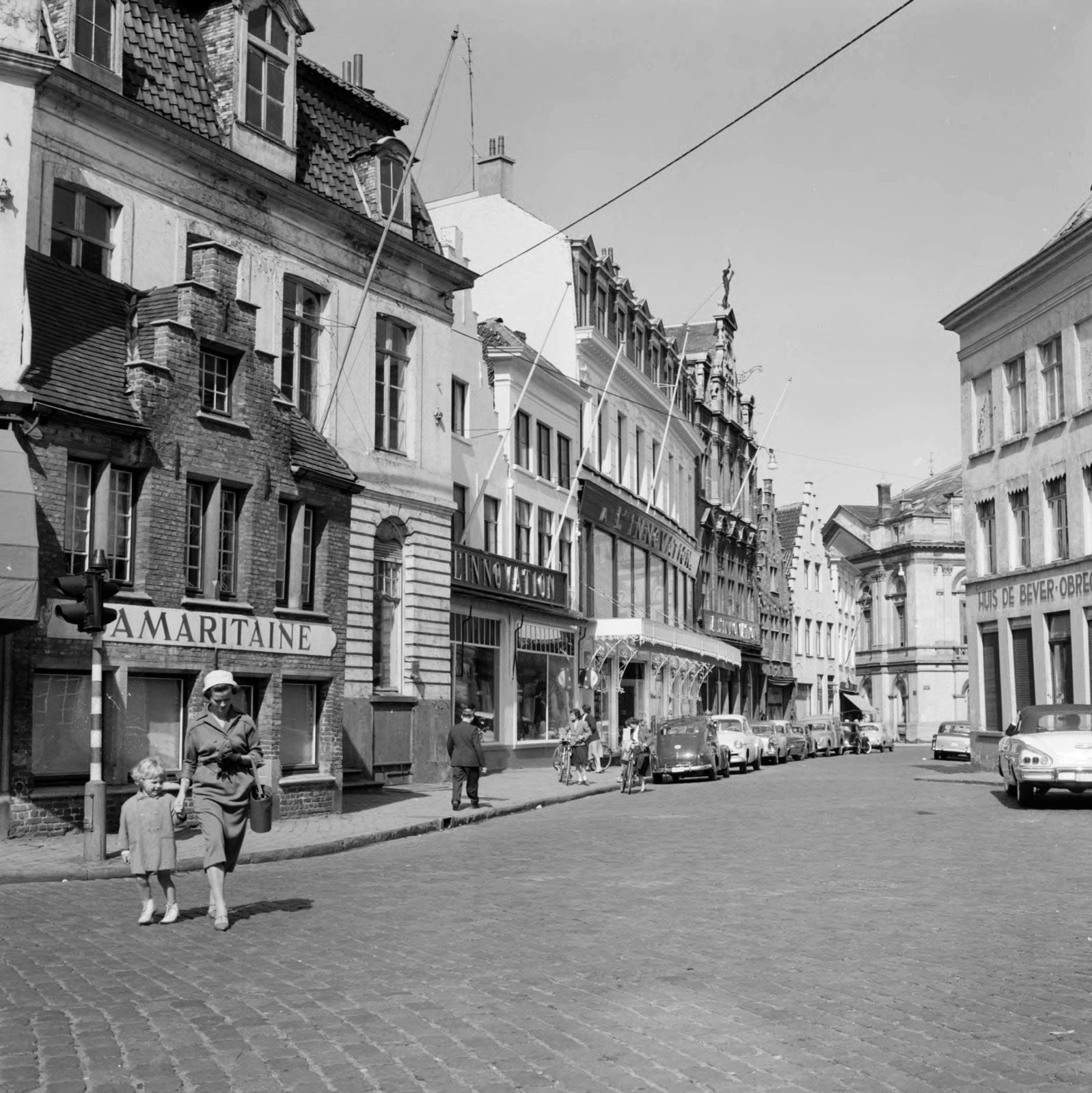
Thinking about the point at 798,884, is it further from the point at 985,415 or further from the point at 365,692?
the point at 985,415

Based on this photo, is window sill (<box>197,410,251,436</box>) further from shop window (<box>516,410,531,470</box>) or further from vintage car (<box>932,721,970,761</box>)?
vintage car (<box>932,721,970,761</box>)

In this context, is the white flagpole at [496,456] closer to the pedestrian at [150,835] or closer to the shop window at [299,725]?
the shop window at [299,725]

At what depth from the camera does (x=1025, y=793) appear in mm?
23438

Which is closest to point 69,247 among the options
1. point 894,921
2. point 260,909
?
point 260,909

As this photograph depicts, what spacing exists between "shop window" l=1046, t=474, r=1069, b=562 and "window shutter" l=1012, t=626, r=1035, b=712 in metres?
2.34

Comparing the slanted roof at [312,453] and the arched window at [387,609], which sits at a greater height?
the slanted roof at [312,453]

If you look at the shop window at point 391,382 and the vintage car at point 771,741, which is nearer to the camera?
the shop window at point 391,382

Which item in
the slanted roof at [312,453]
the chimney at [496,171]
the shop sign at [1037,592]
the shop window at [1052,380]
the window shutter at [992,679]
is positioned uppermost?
the chimney at [496,171]

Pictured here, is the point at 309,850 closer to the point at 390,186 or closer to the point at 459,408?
the point at 390,186

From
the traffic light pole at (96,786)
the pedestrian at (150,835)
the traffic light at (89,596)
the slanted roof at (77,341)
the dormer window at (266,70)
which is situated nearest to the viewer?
the pedestrian at (150,835)

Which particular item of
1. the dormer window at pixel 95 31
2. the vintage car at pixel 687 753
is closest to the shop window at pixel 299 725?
the dormer window at pixel 95 31

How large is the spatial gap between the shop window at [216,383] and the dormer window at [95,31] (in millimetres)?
4960

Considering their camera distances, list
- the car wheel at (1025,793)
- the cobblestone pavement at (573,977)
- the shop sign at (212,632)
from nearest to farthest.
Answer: the cobblestone pavement at (573,977)
the shop sign at (212,632)
the car wheel at (1025,793)

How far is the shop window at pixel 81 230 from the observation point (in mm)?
20891
